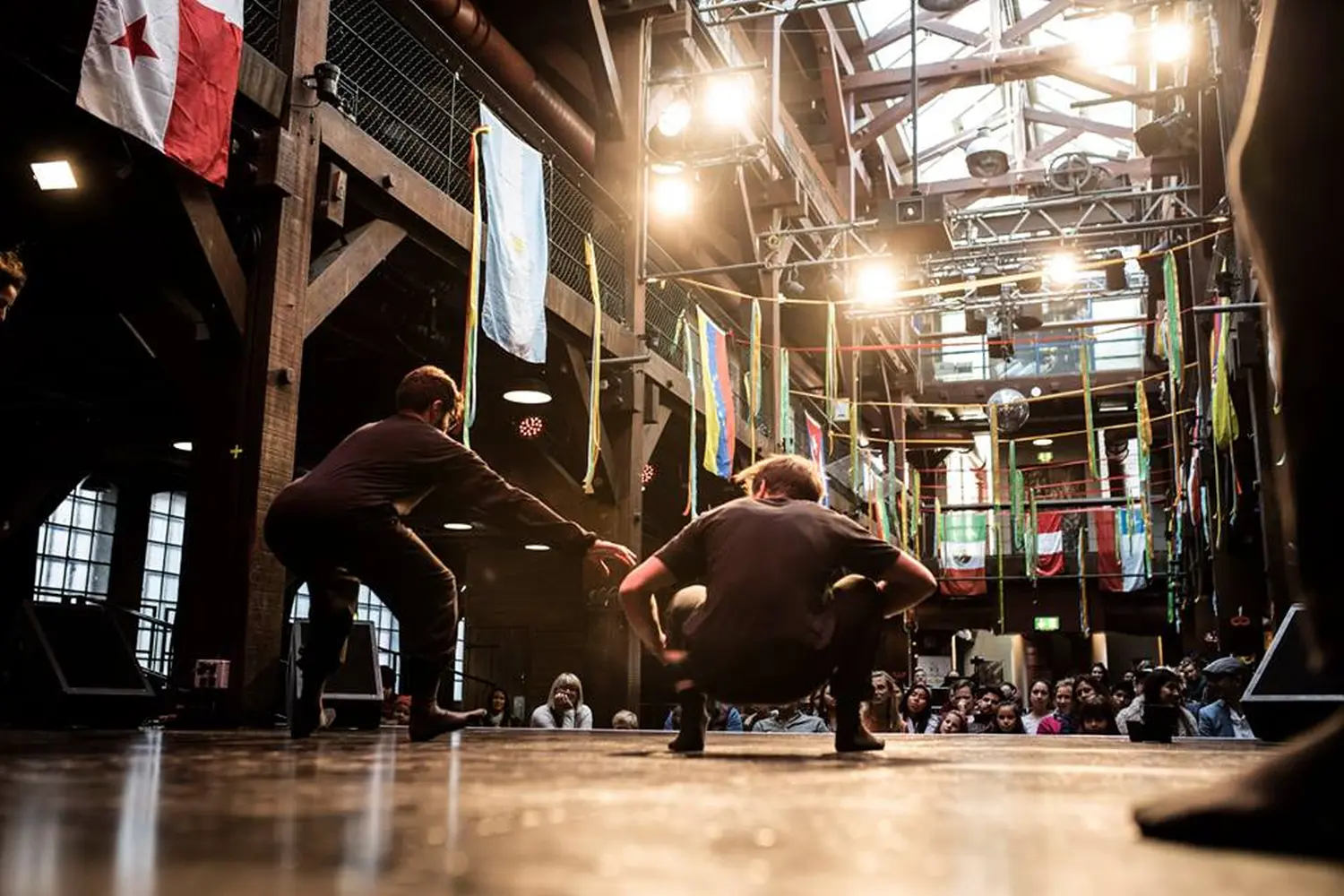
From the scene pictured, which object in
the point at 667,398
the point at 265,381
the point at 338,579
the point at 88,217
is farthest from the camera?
the point at 667,398

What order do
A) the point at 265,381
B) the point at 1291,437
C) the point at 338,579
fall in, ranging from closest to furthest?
1. the point at 1291,437
2. the point at 338,579
3. the point at 265,381

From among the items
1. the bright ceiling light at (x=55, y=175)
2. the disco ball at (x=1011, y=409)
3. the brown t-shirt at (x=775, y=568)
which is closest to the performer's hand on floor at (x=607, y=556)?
the brown t-shirt at (x=775, y=568)

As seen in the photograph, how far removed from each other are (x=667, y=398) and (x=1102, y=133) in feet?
44.6

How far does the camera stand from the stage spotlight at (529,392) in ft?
36.5

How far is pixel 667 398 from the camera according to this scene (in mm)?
13055

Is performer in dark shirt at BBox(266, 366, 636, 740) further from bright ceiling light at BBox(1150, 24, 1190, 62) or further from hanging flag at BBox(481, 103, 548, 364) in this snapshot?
bright ceiling light at BBox(1150, 24, 1190, 62)

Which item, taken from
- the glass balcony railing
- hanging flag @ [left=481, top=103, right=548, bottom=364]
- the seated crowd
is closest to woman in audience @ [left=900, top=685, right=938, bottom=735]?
the seated crowd

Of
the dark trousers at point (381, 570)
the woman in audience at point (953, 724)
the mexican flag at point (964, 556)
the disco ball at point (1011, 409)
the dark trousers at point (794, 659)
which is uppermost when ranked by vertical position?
the disco ball at point (1011, 409)

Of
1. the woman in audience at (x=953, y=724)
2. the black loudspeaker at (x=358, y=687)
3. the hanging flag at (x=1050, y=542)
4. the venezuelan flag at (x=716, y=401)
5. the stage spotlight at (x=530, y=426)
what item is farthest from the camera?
the hanging flag at (x=1050, y=542)

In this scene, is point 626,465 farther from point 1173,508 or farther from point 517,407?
point 1173,508

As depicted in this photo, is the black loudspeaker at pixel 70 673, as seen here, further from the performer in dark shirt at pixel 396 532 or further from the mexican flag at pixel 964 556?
the mexican flag at pixel 964 556

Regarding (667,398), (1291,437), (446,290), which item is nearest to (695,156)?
(667,398)

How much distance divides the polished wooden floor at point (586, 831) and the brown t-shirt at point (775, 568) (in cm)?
66

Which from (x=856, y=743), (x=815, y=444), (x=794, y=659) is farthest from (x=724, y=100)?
(x=794, y=659)
